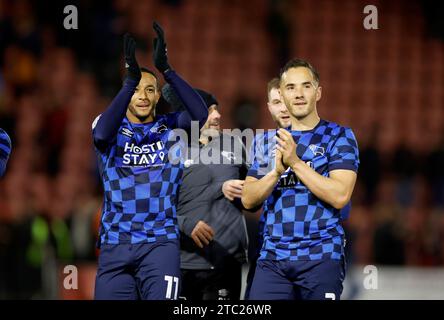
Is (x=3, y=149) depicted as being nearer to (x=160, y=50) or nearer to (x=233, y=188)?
(x=160, y=50)

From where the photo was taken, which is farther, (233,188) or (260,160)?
(233,188)

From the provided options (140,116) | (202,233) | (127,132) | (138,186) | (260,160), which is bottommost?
(202,233)

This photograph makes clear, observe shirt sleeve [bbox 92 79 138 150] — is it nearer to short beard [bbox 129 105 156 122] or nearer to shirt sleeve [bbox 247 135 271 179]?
short beard [bbox 129 105 156 122]

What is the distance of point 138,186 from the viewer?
580 cm

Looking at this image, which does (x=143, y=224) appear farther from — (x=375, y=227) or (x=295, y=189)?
(x=375, y=227)

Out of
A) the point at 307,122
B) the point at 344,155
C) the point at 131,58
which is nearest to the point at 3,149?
the point at 131,58

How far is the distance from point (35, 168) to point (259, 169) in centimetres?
978

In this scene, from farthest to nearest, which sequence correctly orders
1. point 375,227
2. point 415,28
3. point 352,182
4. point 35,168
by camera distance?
point 415,28, point 35,168, point 375,227, point 352,182

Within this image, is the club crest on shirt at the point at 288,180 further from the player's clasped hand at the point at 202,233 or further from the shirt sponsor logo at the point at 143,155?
the player's clasped hand at the point at 202,233

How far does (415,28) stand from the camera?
57.6 ft

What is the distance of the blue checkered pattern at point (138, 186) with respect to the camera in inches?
227

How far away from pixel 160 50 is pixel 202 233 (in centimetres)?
148

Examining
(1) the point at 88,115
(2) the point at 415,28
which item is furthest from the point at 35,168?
(2) the point at 415,28

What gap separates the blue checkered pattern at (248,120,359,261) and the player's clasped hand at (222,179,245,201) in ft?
2.29
